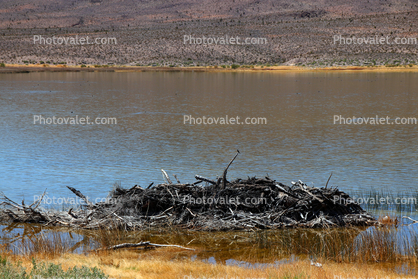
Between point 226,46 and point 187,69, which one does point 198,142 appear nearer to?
point 187,69

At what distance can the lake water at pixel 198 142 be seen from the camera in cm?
1355

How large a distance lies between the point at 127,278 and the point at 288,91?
35402 mm

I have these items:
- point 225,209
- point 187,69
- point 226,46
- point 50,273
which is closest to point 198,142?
point 225,209

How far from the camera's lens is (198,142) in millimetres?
19234

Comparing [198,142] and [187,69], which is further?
[187,69]

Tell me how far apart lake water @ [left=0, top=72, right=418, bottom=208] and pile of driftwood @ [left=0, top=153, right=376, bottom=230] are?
2.32 m

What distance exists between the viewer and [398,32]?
289 ft

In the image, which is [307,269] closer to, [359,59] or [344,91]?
[344,91]

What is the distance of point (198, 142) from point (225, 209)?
978 cm

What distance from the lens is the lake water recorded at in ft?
44.5

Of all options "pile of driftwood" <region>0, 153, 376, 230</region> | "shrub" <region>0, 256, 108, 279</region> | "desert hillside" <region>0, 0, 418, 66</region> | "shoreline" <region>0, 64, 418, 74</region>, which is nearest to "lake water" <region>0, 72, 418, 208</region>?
"pile of driftwood" <region>0, 153, 376, 230</region>

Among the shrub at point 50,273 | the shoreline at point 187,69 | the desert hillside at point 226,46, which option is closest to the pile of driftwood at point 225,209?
the shrub at point 50,273

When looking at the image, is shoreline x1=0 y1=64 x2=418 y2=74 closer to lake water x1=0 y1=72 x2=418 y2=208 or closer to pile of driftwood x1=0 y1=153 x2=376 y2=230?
lake water x1=0 y1=72 x2=418 y2=208

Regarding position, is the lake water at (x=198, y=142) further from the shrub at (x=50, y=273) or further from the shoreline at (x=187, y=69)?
the shoreline at (x=187, y=69)
